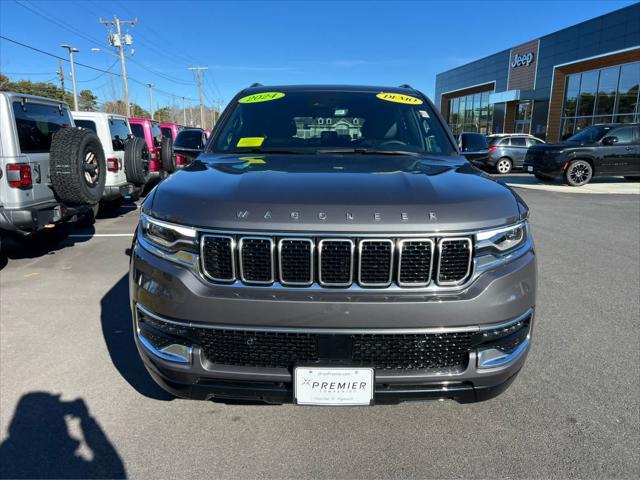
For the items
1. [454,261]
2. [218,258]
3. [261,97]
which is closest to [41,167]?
[261,97]

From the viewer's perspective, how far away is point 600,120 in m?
25.0

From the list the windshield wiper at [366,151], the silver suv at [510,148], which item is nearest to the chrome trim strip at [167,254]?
the windshield wiper at [366,151]

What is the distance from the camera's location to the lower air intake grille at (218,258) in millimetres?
1940

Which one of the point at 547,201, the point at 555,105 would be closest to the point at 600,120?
the point at 555,105

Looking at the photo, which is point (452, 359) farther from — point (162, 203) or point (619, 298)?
point (619, 298)

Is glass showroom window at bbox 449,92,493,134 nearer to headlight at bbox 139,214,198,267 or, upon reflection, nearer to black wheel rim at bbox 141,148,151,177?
black wheel rim at bbox 141,148,151,177

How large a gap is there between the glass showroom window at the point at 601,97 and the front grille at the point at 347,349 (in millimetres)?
22800

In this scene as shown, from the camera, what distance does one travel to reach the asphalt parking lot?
2.23 metres

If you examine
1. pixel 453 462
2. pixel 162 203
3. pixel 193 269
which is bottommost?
pixel 453 462

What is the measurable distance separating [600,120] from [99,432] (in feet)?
95.9

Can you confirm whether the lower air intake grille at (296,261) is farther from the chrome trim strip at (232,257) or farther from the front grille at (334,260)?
the chrome trim strip at (232,257)

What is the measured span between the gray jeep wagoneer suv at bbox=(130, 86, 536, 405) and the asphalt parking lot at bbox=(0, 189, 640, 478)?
49 centimetres

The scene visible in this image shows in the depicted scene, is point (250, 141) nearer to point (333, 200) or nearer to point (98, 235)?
point (333, 200)

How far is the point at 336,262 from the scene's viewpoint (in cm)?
192
